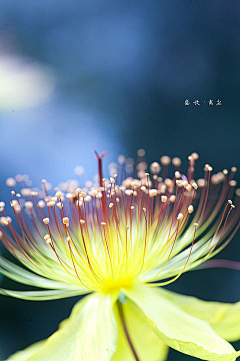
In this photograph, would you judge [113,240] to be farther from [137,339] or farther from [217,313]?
[217,313]

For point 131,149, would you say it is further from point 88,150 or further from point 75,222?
point 75,222

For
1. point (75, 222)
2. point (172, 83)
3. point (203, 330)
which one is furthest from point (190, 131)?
point (203, 330)

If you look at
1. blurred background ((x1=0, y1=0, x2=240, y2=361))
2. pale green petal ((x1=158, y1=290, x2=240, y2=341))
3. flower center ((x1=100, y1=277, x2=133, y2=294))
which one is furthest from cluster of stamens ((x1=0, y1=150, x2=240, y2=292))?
blurred background ((x1=0, y1=0, x2=240, y2=361))

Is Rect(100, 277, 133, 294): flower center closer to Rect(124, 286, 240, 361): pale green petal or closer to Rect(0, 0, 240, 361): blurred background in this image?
Rect(124, 286, 240, 361): pale green petal

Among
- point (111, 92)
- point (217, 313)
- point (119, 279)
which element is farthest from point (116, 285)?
point (111, 92)

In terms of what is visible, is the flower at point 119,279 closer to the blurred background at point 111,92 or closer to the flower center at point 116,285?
the flower center at point 116,285

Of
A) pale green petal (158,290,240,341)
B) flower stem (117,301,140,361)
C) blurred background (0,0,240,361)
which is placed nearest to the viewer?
flower stem (117,301,140,361)
